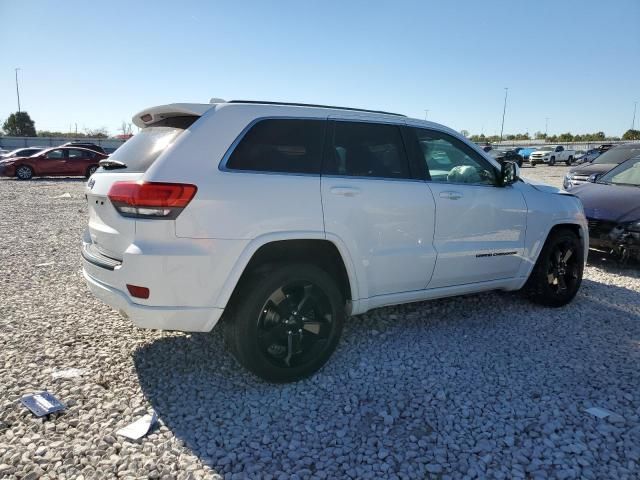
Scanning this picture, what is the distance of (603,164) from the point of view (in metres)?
13.2

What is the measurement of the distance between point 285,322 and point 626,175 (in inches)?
267

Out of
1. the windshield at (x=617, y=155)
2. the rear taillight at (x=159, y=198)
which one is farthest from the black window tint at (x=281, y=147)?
the windshield at (x=617, y=155)

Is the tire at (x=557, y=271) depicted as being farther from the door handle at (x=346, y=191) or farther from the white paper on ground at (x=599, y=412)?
the door handle at (x=346, y=191)

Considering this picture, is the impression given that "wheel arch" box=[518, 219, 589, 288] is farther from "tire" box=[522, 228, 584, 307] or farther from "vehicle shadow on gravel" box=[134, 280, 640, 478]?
"vehicle shadow on gravel" box=[134, 280, 640, 478]

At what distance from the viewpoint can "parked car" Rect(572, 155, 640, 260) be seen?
6031 mm

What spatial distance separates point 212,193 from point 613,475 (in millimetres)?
2656

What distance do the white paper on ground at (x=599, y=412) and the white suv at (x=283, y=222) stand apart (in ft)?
4.57

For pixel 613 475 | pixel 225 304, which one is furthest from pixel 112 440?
pixel 613 475

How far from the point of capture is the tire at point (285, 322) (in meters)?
3.03

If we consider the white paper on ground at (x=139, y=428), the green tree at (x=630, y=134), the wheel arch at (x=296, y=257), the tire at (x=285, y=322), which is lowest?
the white paper on ground at (x=139, y=428)

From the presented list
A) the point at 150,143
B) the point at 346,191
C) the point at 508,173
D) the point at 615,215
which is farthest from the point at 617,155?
the point at 150,143

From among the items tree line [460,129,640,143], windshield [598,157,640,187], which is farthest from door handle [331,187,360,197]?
tree line [460,129,640,143]

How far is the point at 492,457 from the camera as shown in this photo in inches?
99.3

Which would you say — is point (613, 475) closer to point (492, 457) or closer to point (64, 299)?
point (492, 457)
